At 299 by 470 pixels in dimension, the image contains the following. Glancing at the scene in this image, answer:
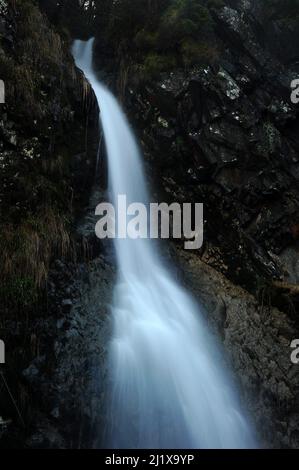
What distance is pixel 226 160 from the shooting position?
9336 mm

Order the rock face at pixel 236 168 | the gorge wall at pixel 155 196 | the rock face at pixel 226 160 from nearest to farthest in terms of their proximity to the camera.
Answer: the gorge wall at pixel 155 196 < the rock face at pixel 236 168 < the rock face at pixel 226 160

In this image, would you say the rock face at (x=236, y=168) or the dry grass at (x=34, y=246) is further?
the rock face at (x=236, y=168)

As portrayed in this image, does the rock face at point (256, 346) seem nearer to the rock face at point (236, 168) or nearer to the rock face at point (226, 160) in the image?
the rock face at point (236, 168)

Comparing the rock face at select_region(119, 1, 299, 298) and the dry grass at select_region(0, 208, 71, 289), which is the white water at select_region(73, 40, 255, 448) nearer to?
the dry grass at select_region(0, 208, 71, 289)

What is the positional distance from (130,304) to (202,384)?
146cm

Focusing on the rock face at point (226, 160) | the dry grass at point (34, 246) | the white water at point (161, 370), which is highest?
the rock face at point (226, 160)

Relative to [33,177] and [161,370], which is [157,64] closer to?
[33,177]

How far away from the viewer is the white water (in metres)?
5.74

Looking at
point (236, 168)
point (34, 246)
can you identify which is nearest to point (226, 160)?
point (236, 168)

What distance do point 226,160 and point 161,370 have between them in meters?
4.69

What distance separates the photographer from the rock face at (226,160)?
9219 mm

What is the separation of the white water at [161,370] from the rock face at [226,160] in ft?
5.07

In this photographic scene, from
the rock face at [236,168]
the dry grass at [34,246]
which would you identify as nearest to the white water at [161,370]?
the rock face at [236,168]

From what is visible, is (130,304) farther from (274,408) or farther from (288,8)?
(288,8)
